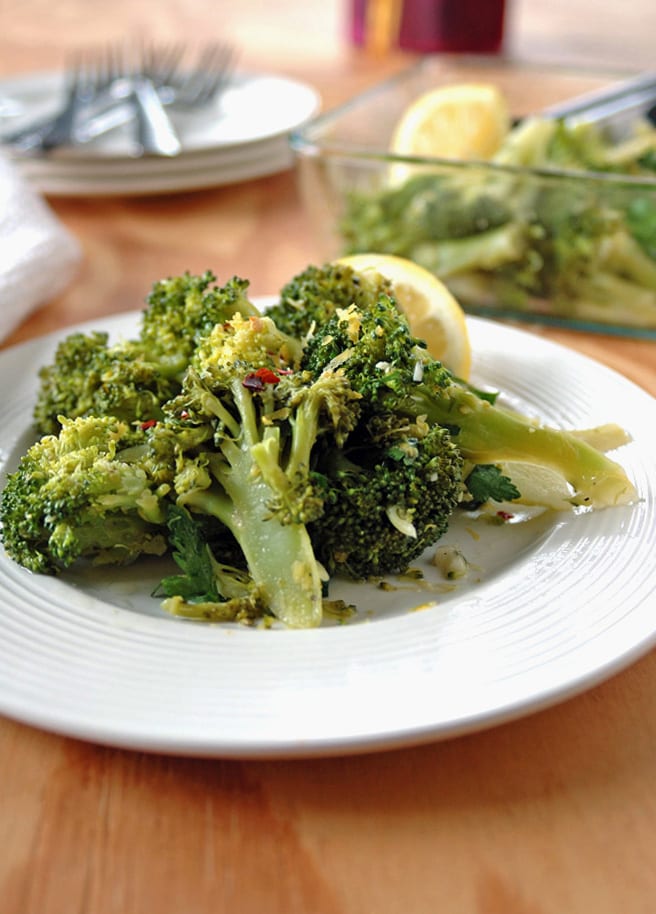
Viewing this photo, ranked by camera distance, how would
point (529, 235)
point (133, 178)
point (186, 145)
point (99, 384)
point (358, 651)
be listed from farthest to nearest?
point (186, 145) < point (133, 178) < point (529, 235) < point (99, 384) < point (358, 651)

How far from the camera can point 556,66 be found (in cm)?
272

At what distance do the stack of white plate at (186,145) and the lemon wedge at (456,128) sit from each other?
16.8 inches

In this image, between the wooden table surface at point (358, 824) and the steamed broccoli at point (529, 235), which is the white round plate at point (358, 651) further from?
the steamed broccoli at point (529, 235)

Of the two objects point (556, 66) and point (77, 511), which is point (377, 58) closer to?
point (556, 66)

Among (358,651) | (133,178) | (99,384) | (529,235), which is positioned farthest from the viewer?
(133,178)

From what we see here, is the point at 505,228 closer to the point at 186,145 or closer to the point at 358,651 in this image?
the point at 186,145

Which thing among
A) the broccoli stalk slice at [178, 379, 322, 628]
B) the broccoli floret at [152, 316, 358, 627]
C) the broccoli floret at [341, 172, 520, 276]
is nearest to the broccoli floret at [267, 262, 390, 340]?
the broccoli floret at [152, 316, 358, 627]

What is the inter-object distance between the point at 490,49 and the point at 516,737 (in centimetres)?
302

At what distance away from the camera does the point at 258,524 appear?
44.6 inches

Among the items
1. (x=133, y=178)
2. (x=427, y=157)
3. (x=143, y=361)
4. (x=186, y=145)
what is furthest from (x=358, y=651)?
(x=186, y=145)

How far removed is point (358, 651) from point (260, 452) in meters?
0.25

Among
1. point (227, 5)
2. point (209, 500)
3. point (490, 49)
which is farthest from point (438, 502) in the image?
point (227, 5)

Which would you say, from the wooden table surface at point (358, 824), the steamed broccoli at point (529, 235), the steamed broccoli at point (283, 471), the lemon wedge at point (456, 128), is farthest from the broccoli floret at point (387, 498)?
the lemon wedge at point (456, 128)

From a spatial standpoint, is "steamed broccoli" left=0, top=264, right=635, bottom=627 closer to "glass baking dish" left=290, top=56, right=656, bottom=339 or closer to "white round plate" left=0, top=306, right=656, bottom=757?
"white round plate" left=0, top=306, right=656, bottom=757
